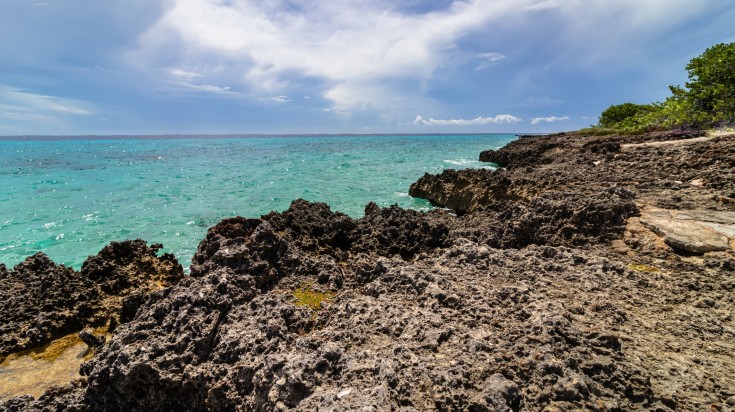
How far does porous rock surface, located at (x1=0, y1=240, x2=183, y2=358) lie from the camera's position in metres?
5.70

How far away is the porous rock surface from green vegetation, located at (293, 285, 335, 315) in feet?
9.74

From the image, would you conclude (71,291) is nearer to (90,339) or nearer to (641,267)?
(90,339)

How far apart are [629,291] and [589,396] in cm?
219

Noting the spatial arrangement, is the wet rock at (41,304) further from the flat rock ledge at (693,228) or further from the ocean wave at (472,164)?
the ocean wave at (472,164)

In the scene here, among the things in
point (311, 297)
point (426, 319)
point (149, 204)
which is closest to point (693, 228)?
point (426, 319)

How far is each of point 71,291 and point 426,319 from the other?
6.55 meters

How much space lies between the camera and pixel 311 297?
505 centimetres

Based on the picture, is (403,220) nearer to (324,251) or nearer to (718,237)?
(324,251)

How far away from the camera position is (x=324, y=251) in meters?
7.40

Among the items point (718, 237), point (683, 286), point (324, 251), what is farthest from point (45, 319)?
point (718, 237)

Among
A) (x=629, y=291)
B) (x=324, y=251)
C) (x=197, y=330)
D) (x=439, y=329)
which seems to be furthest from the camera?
(x=324, y=251)

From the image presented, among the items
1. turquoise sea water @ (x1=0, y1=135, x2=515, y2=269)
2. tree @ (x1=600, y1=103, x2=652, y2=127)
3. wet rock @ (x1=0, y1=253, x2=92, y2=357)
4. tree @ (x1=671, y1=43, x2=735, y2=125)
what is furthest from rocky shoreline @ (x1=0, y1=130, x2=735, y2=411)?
tree @ (x1=600, y1=103, x2=652, y2=127)

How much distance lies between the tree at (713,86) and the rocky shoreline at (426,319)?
24176 millimetres

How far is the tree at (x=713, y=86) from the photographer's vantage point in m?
24.2
